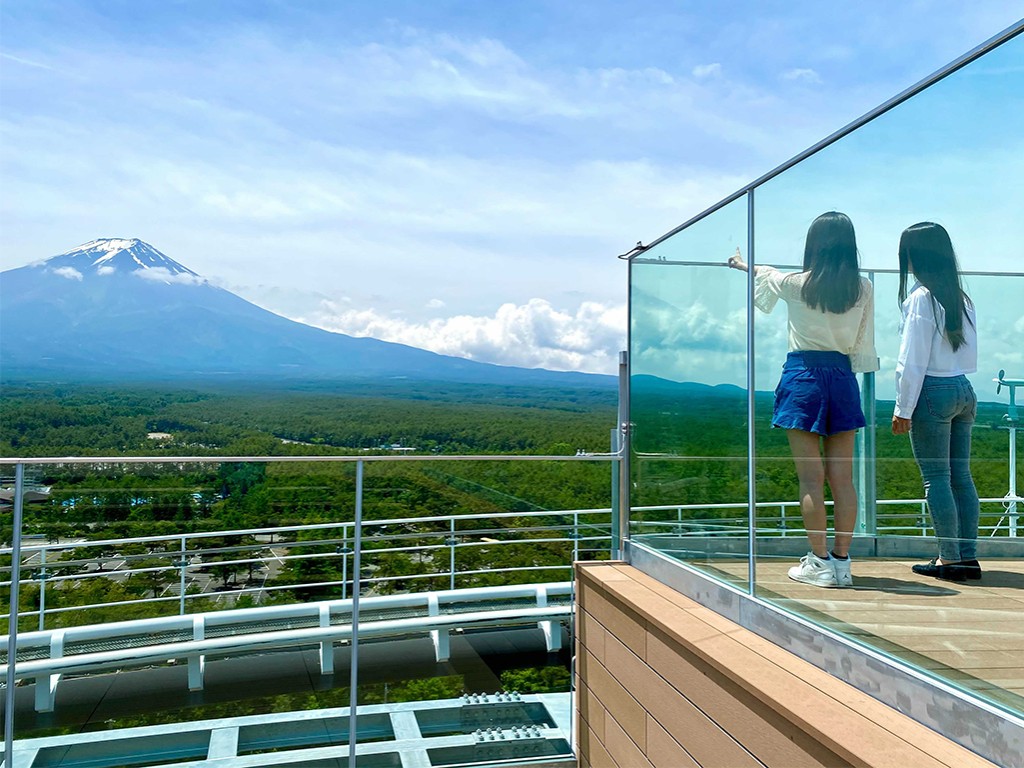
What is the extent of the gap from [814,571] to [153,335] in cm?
8079

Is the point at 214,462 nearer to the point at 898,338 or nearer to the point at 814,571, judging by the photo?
the point at 814,571

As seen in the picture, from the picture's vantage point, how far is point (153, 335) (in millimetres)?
75750

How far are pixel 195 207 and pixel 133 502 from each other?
70.0 meters

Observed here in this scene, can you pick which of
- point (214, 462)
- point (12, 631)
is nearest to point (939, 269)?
point (214, 462)

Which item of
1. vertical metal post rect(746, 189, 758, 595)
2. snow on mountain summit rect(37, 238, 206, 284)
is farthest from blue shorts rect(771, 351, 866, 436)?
snow on mountain summit rect(37, 238, 206, 284)

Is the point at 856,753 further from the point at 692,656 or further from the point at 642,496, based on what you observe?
the point at 642,496

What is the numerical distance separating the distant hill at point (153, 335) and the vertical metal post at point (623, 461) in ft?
181

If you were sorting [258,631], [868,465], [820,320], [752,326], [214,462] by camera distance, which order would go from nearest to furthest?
[868,465], [820,320], [752,326], [214,462], [258,631]

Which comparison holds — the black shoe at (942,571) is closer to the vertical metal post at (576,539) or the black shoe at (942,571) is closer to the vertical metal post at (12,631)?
the vertical metal post at (576,539)

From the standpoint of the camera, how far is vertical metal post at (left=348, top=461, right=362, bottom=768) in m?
3.41

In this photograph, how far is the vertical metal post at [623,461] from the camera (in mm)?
3791

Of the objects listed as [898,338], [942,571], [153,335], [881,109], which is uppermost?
[153,335]

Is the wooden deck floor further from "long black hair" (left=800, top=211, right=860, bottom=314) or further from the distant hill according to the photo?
Answer: the distant hill

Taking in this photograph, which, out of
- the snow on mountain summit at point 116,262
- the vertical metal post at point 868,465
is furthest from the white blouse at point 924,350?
the snow on mountain summit at point 116,262
